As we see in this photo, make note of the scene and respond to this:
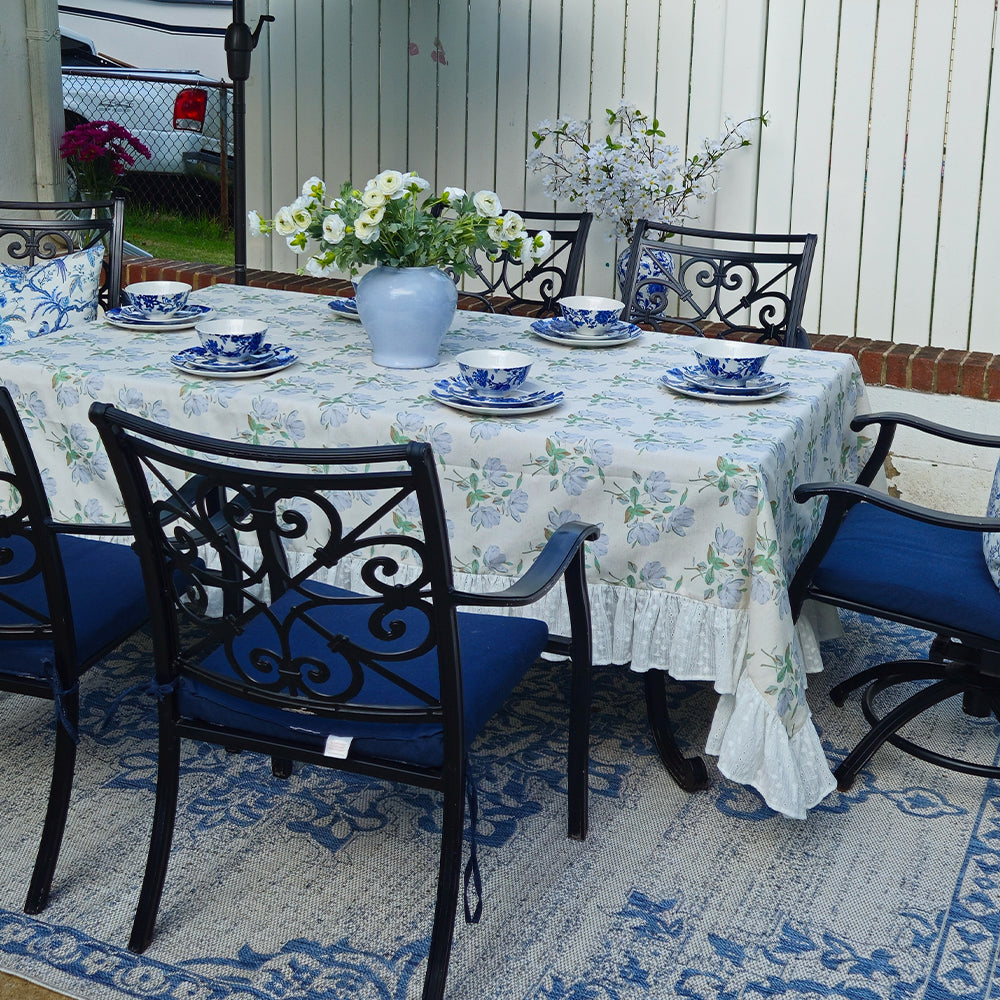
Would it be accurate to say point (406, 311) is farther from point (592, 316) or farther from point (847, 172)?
point (847, 172)

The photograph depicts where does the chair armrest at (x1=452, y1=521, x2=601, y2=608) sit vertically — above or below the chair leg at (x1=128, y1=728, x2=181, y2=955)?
above

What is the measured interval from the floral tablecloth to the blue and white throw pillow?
0.55 meters

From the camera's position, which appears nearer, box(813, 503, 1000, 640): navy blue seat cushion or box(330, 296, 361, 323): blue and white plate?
box(813, 503, 1000, 640): navy blue seat cushion

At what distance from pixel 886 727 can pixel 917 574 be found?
334 millimetres

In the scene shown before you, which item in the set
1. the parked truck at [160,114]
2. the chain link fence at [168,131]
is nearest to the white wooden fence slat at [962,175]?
the chain link fence at [168,131]

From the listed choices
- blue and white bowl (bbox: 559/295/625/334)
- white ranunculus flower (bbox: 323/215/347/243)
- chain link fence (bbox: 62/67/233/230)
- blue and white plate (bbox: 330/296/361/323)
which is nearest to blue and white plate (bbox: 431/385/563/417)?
white ranunculus flower (bbox: 323/215/347/243)

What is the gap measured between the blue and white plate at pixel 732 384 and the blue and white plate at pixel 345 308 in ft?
3.19

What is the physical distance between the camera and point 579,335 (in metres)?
2.92

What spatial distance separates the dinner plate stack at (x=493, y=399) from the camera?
2.27 m

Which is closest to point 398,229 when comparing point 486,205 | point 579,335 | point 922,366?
point 486,205

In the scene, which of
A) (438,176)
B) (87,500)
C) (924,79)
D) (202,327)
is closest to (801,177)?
(924,79)

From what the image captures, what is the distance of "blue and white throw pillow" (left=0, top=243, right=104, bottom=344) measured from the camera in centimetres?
318

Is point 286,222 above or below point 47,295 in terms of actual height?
above

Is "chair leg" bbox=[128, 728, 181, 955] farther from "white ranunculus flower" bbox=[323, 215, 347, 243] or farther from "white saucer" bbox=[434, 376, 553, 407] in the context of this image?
"white ranunculus flower" bbox=[323, 215, 347, 243]
